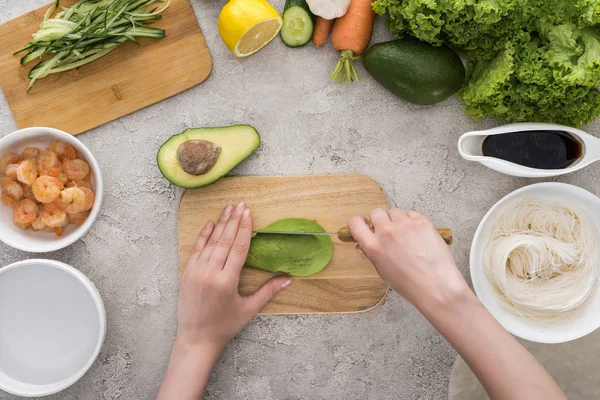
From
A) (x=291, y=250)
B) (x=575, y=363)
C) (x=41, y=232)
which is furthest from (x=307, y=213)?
(x=575, y=363)

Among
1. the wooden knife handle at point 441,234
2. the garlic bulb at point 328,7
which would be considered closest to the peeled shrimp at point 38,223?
the wooden knife handle at point 441,234

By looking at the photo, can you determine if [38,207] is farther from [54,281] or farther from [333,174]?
[333,174]

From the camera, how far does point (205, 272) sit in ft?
4.50

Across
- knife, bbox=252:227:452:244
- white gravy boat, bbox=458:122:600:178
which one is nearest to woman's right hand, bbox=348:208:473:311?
knife, bbox=252:227:452:244

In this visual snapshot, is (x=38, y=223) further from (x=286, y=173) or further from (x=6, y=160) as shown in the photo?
(x=286, y=173)

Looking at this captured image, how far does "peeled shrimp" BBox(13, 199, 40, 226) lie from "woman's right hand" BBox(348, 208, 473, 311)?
79 cm

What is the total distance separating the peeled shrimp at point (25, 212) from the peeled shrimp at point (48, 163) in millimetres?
84

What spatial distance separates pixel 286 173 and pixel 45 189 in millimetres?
592

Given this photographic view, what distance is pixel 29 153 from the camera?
1.37 metres

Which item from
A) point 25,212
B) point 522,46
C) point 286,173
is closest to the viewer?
point 522,46

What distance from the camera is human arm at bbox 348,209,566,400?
1.06 meters

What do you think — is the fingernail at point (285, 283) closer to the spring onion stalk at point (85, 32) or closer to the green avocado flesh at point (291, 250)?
the green avocado flesh at point (291, 250)

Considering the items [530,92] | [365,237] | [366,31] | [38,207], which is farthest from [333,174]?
[38,207]

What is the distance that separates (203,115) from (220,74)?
0.12 meters
